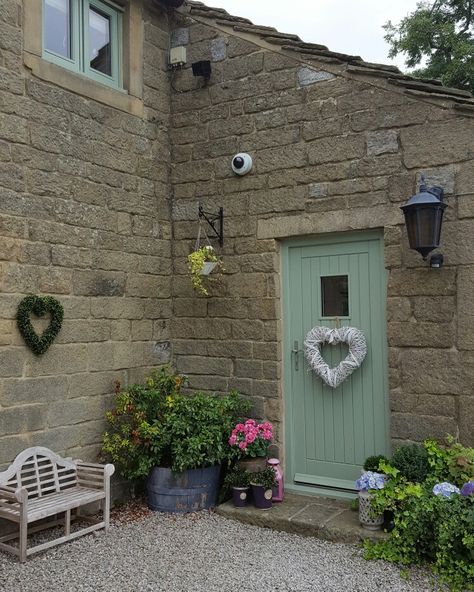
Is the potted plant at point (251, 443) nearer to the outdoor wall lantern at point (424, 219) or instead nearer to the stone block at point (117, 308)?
the stone block at point (117, 308)

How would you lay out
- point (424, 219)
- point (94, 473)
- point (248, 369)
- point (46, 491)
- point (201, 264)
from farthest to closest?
1. point (248, 369)
2. point (201, 264)
3. point (94, 473)
4. point (46, 491)
5. point (424, 219)

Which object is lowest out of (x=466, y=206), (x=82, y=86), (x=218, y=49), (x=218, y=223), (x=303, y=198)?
(x=466, y=206)

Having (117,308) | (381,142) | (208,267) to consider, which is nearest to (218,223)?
(208,267)

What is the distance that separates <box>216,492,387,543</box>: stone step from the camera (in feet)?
14.1

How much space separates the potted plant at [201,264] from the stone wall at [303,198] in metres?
0.20

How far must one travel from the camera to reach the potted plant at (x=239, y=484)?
491cm

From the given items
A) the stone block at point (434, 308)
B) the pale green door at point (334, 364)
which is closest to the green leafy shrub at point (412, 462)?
the pale green door at point (334, 364)

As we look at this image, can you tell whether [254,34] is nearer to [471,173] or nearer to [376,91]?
[376,91]

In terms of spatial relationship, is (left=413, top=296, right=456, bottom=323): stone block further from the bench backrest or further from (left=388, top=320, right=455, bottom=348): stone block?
the bench backrest

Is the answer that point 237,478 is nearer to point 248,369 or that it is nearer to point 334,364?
point 248,369

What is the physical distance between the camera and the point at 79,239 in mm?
5027

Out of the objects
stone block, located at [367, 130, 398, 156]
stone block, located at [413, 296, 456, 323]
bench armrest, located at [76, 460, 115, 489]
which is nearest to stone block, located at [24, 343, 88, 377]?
bench armrest, located at [76, 460, 115, 489]

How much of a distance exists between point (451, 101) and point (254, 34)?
201cm

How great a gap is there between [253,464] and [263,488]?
0.23 meters
